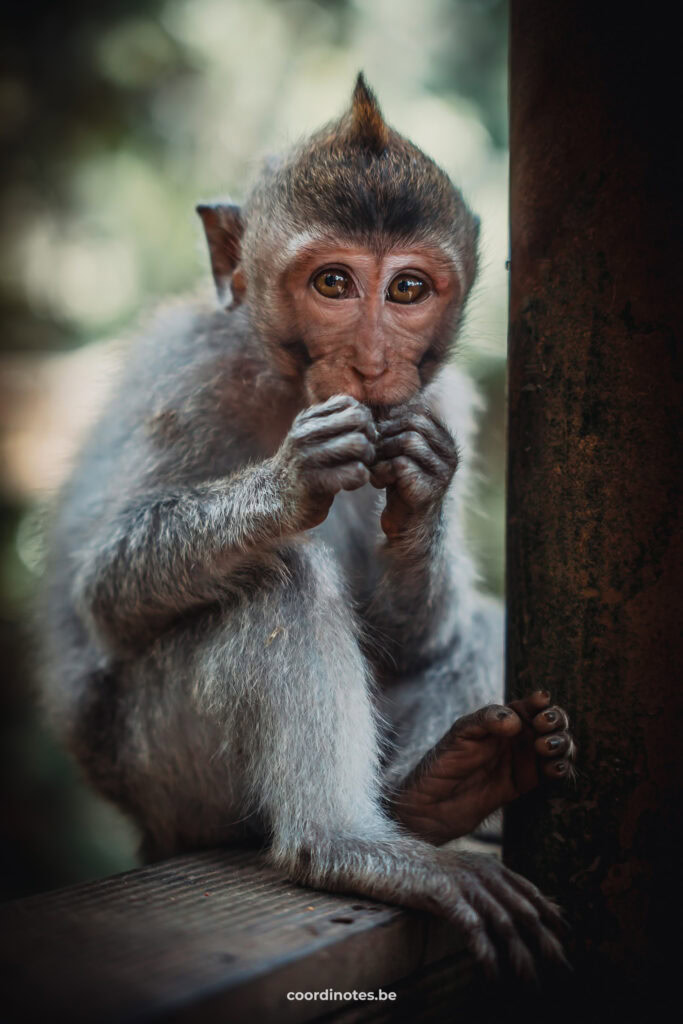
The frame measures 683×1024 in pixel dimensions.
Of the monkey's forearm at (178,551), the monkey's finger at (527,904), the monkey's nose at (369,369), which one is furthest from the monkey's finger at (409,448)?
the monkey's finger at (527,904)

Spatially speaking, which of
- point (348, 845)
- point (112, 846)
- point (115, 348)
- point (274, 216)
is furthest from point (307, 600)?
point (112, 846)

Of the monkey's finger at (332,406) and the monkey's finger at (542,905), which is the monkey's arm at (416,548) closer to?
the monkey's finger at (332,406)

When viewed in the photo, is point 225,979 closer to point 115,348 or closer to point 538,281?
point 538,281

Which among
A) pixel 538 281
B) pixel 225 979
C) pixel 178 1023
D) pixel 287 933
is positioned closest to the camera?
pixel 178 1023

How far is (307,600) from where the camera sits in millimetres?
2779

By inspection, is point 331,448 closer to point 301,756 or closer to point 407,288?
point 407,288

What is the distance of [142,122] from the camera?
668cm

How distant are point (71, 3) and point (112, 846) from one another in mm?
6594

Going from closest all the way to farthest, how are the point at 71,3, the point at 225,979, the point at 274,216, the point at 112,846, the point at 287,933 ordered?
the point at 225,979, the point at 287,933, the point at 274,216, the point at 71,3, the point at 112,846

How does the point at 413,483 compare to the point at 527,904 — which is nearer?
the point at 527,904

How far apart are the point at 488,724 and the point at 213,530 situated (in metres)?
1.05

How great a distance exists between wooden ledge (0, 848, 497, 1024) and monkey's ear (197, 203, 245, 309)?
7.07 feet

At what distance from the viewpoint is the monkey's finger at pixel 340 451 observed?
2.50 m

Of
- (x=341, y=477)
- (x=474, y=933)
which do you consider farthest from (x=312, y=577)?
(x=474, y=933)
